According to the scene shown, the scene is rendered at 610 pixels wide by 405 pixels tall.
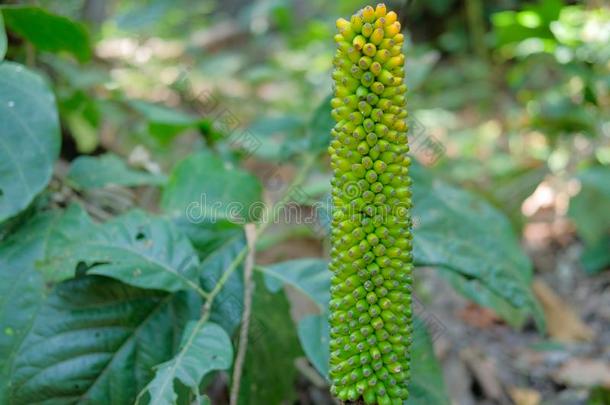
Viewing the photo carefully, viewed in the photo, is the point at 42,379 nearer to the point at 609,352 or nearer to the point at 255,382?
the point at 255,382

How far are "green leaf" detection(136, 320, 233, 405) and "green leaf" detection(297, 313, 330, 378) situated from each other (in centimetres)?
18

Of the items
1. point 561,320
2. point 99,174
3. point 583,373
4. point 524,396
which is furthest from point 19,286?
point 561,320

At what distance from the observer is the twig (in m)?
1.27

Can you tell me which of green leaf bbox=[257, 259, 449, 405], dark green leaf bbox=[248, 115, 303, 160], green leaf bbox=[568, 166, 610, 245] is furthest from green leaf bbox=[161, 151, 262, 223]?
green leaf bbox=[568, 166, 610, 245]

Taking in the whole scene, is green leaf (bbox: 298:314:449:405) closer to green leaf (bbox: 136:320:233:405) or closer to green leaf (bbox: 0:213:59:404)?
green leaf (bbox: 136:320:233:405)

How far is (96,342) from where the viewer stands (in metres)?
1.24

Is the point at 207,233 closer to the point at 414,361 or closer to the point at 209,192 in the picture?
the point at 209,192

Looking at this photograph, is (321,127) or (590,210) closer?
(321,127)

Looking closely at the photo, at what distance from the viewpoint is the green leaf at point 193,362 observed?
1075 millimetres

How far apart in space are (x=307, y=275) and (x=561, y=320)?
5.30 ft

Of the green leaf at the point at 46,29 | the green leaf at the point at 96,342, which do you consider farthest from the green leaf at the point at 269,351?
the green leaf at the point at 46,29

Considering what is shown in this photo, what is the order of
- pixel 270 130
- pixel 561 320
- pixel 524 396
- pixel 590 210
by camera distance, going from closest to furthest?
1. pixel 524 396
2. pixel 270 130
3. pixel 561 320
4. pixel 590 210

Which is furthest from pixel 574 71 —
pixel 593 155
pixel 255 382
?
pixel 255 382

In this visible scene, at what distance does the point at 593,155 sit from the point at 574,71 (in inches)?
23.2
